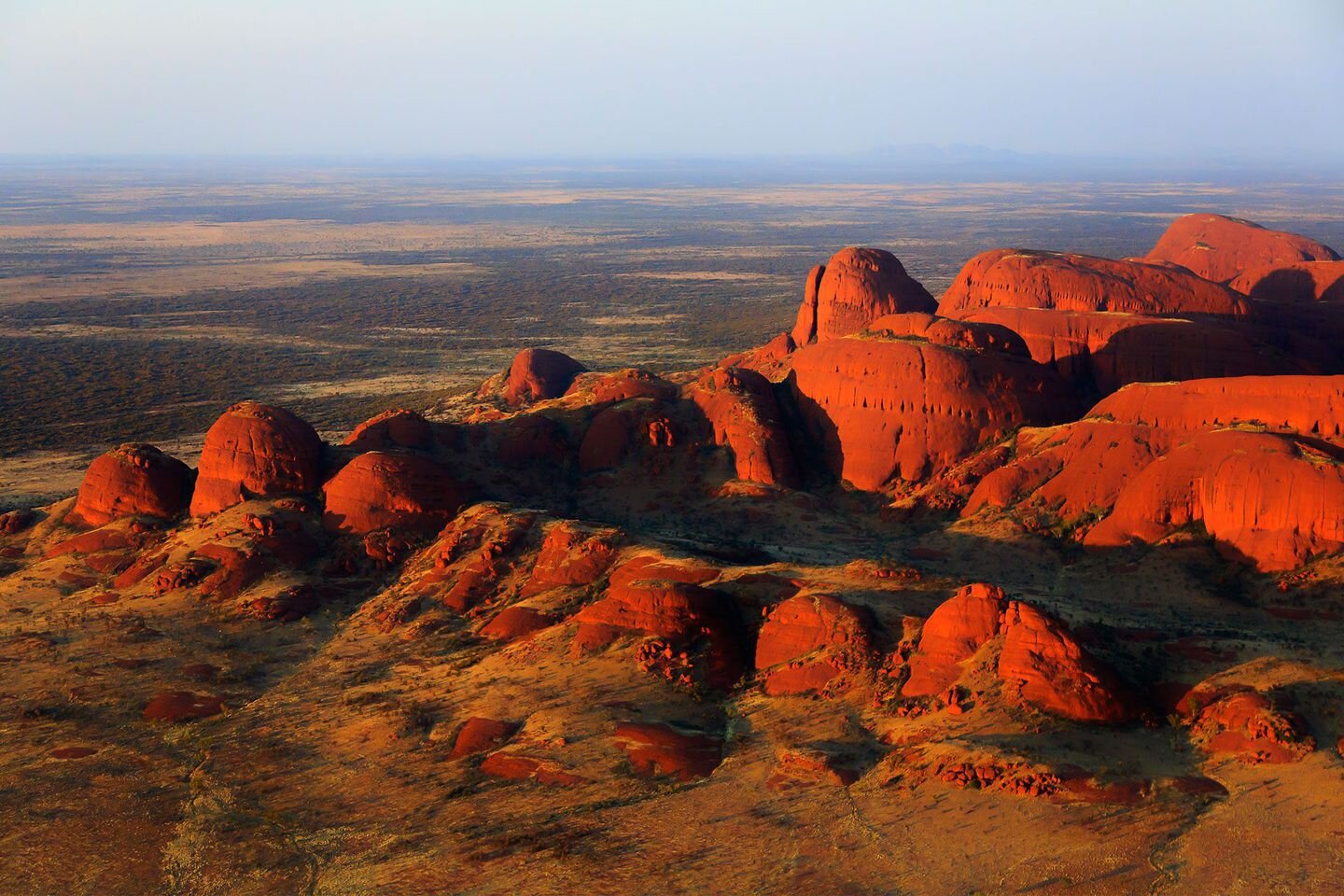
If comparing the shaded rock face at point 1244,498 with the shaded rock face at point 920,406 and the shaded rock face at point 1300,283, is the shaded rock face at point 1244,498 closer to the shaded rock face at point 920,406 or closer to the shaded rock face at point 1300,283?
the shaded rock face at point 920,406

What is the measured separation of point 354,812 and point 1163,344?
39491 millimetres

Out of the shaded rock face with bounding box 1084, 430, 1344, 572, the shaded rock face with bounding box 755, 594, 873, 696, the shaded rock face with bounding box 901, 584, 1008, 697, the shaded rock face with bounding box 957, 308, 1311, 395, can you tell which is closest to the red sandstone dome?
the shaded rock face with bounding box 957, 308, 1311, 395

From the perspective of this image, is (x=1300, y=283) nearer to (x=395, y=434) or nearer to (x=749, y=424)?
(x=749, y=424)

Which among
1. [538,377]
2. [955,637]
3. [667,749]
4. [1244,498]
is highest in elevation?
[1244,498]

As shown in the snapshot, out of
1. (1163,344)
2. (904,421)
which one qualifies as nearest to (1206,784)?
(904,421)

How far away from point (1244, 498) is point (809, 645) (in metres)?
16.4

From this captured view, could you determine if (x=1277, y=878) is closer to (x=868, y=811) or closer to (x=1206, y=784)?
(x=1206, y=784)

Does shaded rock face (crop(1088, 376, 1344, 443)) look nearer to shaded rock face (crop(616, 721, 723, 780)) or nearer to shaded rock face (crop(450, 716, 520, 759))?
shaded rock face (crop(616, 721, 723, 780))

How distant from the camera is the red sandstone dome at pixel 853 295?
2425 inches

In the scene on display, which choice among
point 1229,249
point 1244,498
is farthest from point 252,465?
point 1229,249

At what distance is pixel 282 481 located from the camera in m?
40.3

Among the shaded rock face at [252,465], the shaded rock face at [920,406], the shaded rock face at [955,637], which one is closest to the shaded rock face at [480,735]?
the shaded rock face at [955,637]

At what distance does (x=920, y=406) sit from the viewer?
44969mm

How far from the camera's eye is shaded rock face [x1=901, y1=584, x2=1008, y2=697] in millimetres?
25688
